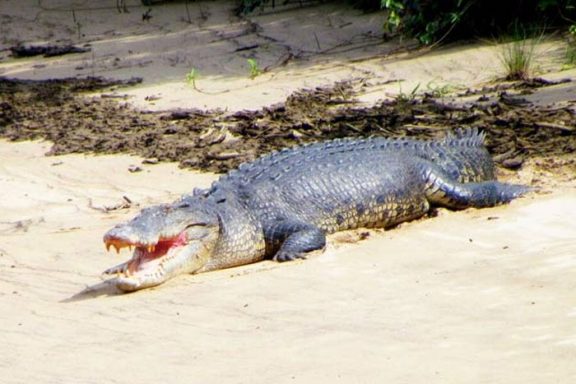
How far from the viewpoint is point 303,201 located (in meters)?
8.21

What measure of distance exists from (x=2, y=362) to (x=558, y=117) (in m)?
5.28

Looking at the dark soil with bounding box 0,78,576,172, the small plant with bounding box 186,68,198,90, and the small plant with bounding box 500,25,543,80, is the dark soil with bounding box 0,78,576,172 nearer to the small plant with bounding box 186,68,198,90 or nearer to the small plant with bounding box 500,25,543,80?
the small plant with bounding box 500,25,543,80

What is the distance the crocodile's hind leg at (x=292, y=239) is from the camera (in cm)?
760

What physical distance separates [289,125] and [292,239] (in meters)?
3.09

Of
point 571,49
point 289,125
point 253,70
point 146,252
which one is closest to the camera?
point 146,252

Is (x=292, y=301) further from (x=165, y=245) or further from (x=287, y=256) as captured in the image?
(x=165, y=245)

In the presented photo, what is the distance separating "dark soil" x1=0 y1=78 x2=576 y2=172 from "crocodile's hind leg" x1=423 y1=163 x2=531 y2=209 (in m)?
0.72

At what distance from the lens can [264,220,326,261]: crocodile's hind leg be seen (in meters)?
7.60

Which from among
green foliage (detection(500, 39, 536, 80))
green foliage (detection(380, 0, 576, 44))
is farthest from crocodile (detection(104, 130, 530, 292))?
green foliage (detection(380, 0, 576, 44))

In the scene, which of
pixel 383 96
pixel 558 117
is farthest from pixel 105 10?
pixel 558 117

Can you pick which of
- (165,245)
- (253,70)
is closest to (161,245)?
(165,245)

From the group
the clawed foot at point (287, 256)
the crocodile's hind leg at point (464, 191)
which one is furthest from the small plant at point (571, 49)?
the clawed foot at point (287, 256)

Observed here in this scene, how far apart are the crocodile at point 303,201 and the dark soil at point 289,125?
69 cm

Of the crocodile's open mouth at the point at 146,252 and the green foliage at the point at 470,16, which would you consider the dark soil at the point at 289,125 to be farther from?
the crocodile's open mouth at the point at 146,252
